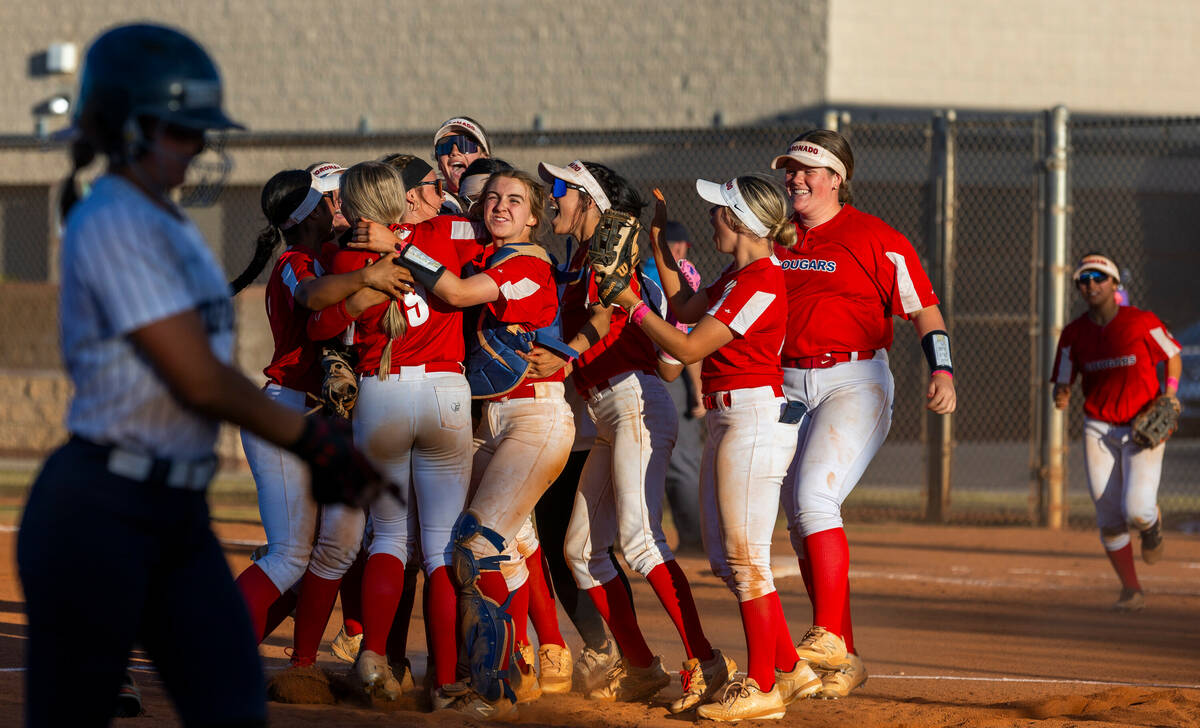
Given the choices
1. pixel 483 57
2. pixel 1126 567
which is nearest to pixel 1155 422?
pixel 1126 567

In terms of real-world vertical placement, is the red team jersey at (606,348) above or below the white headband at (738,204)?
below

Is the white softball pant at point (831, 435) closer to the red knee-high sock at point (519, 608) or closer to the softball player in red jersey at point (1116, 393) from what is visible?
the red knee-high sock at point (519, 608)

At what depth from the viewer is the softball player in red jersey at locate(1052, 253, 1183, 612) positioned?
27.1 feet

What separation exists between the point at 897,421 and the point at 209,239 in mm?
9190

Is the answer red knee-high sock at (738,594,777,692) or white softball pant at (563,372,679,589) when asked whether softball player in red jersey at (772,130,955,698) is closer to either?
red knee-high sock at (738,594,777,692)

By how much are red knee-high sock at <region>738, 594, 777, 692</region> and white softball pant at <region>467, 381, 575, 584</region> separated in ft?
2.81

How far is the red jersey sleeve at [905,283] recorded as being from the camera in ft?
18.6

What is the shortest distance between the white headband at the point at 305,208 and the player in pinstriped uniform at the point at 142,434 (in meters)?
2.60

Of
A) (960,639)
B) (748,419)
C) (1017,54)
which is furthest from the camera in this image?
(1017,54)

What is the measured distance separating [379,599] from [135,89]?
2.70 meters

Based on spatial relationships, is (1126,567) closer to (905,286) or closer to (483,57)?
(905,286)

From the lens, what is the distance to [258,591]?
500 cm

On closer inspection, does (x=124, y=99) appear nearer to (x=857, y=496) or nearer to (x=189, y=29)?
(x=857, y=496)

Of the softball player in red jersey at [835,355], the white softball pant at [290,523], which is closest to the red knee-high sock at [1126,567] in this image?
the softball player in red jersey at [835,355]
